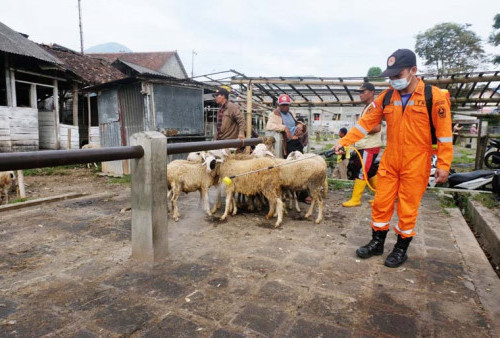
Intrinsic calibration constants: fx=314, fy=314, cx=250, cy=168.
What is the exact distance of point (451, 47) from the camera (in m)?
28.5

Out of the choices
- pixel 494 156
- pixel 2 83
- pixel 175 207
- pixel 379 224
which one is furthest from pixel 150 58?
pixel 379 224

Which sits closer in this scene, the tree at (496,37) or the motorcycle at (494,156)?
the motorcycle at (494,156)

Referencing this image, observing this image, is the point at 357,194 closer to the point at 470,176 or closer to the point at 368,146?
the point at 368,146

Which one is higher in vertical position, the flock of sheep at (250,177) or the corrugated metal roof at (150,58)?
the corrugated metal roof at (150,58)

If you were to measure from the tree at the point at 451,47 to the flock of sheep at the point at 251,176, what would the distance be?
2892 cm

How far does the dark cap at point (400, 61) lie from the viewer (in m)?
2.99

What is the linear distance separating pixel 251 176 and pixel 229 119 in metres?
1.79

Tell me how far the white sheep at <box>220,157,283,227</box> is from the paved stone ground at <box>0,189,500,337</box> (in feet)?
1.91

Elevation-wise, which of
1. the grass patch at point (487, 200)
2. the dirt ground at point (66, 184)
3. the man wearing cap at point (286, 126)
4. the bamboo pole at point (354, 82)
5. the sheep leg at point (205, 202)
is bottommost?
the dirt ground at point (66, 184)

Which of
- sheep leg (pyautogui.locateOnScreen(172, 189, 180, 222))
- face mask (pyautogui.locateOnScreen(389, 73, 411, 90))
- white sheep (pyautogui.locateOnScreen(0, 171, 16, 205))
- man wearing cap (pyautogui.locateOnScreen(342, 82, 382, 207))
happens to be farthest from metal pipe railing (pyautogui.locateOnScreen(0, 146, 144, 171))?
white sheep (pyautogui.locateOnScreen(0, 171, 16, 205))

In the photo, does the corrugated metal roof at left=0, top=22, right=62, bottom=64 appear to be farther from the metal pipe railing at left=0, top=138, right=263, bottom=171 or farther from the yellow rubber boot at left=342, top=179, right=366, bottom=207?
the yellow rubber boot at left=342, top=179, right=366, bottom=207

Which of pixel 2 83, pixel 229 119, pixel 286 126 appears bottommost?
pixel 286 126

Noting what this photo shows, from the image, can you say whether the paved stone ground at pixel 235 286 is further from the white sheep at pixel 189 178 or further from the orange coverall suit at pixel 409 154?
the white sheep at pixel 189 178

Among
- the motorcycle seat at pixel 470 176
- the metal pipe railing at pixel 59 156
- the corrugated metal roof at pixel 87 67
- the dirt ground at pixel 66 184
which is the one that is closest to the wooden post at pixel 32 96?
the corrugated metal roof at pixel 87 67
